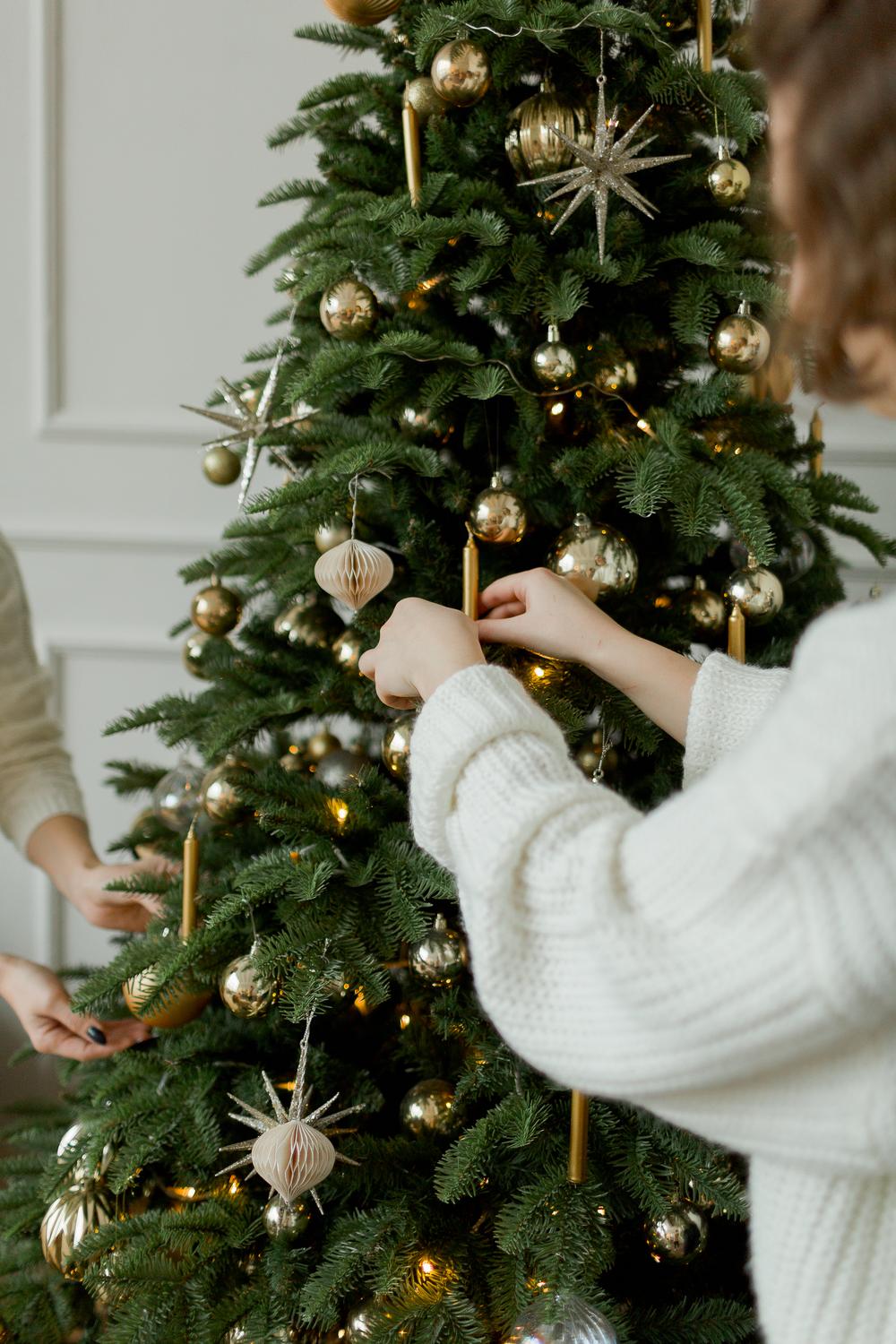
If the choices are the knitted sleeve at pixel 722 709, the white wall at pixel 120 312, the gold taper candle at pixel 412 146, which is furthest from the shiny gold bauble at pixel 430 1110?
the white wall at pixel 120 312

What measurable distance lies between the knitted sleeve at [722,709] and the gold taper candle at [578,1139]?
0.26m

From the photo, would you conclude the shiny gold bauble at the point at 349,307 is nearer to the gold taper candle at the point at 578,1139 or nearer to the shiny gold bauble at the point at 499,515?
the shiny gold bauble at the point at 499,515

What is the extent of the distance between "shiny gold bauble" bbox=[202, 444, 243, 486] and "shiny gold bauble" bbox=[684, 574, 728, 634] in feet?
1.58

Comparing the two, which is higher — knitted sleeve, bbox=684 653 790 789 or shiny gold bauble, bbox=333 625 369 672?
knitted sleeve, bbox=684 653 790 789

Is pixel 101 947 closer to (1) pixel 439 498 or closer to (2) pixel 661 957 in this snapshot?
(1) pixel 439 498

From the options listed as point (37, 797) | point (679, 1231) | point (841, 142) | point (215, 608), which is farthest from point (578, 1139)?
point (37, 797)

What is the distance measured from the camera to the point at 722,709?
0.77m

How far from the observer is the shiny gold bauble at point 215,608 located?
1.09 meters

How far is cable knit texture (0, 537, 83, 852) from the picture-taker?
133 centimetres

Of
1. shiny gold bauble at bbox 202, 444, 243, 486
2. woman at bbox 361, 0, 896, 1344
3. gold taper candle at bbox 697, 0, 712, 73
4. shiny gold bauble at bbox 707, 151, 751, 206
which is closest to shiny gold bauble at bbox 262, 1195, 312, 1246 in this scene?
woman at bbox 361, 0, 896, 1344

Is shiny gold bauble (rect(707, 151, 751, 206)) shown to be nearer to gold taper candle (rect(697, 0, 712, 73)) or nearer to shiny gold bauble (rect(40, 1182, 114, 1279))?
gold taper candle (rect(697, 0, 712, 73))

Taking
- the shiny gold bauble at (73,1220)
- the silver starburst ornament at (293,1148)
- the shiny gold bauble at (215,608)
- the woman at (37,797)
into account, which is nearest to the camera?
the silver starburst ornament at (293,1148)

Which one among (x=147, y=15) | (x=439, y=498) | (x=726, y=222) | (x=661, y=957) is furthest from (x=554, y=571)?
(x=147, y=15)

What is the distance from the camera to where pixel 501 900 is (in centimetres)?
54
